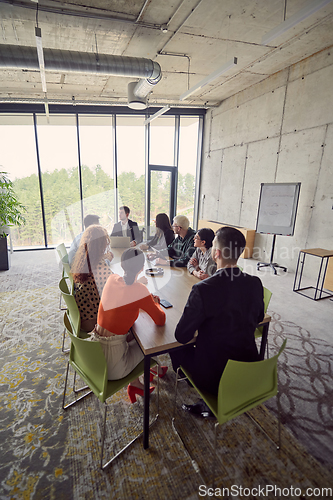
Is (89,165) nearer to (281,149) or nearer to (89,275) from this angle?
(281,149)

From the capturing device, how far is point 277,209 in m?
5.43

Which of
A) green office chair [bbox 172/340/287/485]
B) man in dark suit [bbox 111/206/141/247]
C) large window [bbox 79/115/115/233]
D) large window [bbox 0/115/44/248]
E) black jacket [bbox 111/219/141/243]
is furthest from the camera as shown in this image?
large window [bbox 79/115/115/233]

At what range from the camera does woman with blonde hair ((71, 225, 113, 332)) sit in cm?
222

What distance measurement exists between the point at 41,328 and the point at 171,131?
668 centimetres

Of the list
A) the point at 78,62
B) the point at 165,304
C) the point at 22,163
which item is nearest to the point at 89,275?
the point at 165,304

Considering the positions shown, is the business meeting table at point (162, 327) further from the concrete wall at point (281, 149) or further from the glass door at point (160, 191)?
the glass door at point (160, 191)

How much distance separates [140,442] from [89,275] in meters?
1.29

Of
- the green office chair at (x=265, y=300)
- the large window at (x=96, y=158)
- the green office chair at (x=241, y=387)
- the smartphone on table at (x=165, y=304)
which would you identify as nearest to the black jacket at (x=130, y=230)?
the large window at (x=96, y=158)

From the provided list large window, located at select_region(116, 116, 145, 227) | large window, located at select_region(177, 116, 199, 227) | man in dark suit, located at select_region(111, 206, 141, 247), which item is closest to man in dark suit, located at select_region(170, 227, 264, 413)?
man in dark suit, located at select_region(111, 206, 141, 247)

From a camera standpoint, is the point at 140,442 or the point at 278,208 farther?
the point at 278,208

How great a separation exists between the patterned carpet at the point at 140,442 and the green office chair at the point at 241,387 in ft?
0.75

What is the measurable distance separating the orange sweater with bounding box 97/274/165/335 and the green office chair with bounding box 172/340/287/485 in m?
0.59

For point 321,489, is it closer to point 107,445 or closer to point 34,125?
point 107,445

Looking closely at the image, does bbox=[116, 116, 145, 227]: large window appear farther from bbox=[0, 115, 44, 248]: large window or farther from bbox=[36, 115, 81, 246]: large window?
bbox=[0, 115, 44, 248]: large window
